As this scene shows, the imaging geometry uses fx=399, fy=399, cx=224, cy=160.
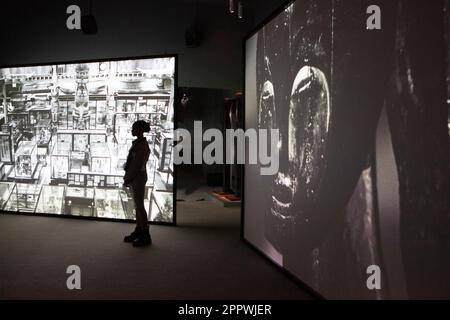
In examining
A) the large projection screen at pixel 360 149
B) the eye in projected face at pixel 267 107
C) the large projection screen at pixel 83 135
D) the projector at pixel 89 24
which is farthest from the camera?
the projector at pixel 89 24

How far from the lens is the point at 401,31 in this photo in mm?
2186

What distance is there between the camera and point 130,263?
13.3ft

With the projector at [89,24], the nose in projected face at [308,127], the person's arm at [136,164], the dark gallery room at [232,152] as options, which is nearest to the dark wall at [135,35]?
the dark gallery room at [232,152]

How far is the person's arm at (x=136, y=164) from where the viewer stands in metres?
4.66

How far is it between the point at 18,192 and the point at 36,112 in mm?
1374

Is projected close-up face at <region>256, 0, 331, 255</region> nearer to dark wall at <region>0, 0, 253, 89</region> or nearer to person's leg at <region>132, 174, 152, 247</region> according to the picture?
person's leg at <region>132, 174, 152, 247</region>

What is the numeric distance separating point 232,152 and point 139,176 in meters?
4.49

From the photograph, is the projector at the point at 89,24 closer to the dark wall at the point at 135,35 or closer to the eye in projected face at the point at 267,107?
the dark wall at the point at 135,35

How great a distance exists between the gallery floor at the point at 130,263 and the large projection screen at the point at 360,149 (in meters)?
0.40

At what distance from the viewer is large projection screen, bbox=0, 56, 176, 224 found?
5754mm

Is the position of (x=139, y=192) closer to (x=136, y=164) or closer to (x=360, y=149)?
(x=136, y=164)

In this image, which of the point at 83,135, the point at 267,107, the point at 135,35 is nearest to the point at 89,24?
the point at 135,35

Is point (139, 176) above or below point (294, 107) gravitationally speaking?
below
